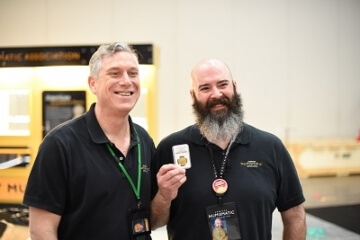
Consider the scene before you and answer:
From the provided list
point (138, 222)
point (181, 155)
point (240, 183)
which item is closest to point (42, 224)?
point (138, 222)

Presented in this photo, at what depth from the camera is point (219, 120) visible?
6.96 ft

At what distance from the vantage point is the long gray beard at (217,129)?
2098mm

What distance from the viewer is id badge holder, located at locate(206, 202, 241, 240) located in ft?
6.20

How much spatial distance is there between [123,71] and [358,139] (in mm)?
8794

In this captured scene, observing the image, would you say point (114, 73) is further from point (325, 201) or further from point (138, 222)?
point (325, 201)

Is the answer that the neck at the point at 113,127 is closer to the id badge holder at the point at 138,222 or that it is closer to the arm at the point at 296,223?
the id badge holder at the point at 138,222

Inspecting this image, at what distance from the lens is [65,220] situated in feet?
5.83

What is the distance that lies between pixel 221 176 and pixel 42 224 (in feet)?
3.31

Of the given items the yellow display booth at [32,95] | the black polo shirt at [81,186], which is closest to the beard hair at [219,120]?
the black polo shirt at [81,186]

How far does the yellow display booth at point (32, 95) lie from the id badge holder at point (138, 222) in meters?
4.87

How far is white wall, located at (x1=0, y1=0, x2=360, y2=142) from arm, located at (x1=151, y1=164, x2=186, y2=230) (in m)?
5.87

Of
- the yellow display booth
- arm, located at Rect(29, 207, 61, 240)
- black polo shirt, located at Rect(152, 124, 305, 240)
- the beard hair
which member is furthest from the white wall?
arm, located at Rect(29, 207, 61, 240)

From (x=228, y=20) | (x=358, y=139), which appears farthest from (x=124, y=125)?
(x=358, y=139)

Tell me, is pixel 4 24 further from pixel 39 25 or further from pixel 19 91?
pixel 19 91
